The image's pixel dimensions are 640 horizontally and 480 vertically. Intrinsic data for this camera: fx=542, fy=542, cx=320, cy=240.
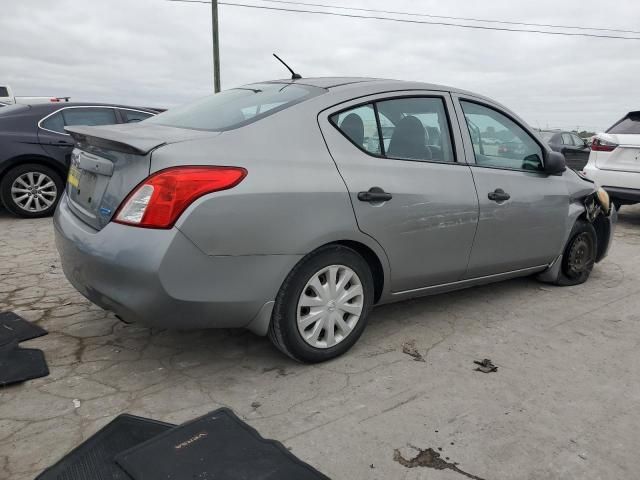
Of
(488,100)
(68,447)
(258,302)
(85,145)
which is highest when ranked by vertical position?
(488,100)

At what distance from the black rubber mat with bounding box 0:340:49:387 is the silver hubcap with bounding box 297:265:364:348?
1.38 meters

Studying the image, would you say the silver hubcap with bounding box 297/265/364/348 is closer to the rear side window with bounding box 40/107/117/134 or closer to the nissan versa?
the nissan versa

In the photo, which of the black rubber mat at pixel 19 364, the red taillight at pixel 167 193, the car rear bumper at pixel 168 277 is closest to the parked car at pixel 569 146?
the car rear bumper at pixel 168 277

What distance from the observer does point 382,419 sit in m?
2.49

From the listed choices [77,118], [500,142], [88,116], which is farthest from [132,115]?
[500,142]

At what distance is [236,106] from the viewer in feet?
10.3

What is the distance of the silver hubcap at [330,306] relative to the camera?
2850 millimetres

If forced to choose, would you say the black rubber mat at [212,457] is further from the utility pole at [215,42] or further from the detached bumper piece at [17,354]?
the utility pole at [215,42]

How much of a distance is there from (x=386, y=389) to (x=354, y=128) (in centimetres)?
142

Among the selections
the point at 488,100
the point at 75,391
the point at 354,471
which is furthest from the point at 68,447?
the point at 488,100

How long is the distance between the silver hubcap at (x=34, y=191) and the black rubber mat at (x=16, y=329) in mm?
3757

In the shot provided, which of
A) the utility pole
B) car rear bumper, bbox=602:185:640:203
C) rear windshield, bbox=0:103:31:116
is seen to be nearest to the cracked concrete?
car rear bumper, bbox=602:185:640:203

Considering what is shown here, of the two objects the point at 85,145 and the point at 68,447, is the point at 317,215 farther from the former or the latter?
the point at 68,447

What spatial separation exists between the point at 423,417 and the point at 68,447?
5.06ft
